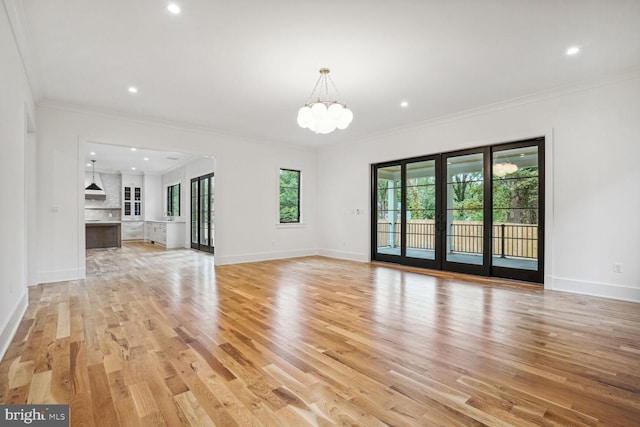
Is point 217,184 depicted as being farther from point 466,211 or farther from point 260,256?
point 466,211

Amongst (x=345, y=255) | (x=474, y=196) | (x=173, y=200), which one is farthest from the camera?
(x=173, y=200)

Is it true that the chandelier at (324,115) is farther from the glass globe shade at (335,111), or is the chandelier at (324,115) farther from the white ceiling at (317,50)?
the white ceiling at (317,50)

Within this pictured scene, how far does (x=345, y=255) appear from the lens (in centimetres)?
795

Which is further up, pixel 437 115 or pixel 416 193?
pixel 437 115

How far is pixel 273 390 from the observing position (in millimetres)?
1995

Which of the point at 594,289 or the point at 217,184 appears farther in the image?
the point at 217,184

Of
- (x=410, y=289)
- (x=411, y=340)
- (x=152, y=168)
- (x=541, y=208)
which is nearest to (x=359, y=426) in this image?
(x=411, y=340)

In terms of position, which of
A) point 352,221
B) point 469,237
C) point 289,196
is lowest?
point 469,237

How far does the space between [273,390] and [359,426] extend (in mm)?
610

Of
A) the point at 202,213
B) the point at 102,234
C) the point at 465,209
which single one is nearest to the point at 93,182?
the point at 102,234

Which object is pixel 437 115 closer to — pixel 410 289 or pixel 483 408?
pixel 410 289

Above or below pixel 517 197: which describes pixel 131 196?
above

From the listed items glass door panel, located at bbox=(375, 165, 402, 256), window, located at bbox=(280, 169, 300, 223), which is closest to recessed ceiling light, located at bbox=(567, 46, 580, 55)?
glass door panel, located at bbox=(375, 165, 402, 256)

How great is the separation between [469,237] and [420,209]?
3.72 ft
